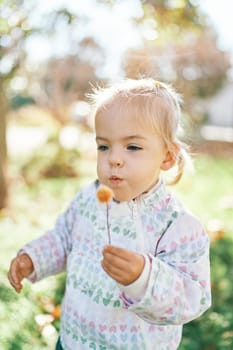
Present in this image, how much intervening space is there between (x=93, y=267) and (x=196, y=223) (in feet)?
1.26

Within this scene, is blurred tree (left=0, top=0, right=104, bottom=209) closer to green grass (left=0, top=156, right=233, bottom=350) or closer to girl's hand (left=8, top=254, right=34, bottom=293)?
green grass (left=0, top=156, right=233, bottom=350)

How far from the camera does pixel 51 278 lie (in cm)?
306

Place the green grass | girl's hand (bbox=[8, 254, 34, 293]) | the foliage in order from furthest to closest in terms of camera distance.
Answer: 1. the foliage
2. the green grass
3. girl's hand (bbox=[8, 254, 34, 293])

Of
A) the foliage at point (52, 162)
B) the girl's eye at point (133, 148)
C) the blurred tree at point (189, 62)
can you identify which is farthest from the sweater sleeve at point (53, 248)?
the blurred tree at point (189, 62)

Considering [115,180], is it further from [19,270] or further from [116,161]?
[19,270]

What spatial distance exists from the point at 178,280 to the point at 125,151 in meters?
0.45

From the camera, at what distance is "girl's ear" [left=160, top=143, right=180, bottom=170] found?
1824 millimetres

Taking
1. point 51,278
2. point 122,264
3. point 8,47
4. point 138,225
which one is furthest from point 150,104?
point 8,47

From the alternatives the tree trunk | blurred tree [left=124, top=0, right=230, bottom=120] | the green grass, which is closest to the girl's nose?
the green grass

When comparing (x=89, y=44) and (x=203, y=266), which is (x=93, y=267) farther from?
(x=89, y=44)

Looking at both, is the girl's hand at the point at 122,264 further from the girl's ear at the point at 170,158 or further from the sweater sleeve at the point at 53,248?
the sweater sleeve at the point at 53,248

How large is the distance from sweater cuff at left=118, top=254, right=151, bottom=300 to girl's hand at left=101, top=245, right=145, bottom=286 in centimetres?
1

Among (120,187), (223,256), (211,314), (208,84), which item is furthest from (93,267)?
(208,84)

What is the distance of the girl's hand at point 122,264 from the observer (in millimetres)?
1435
